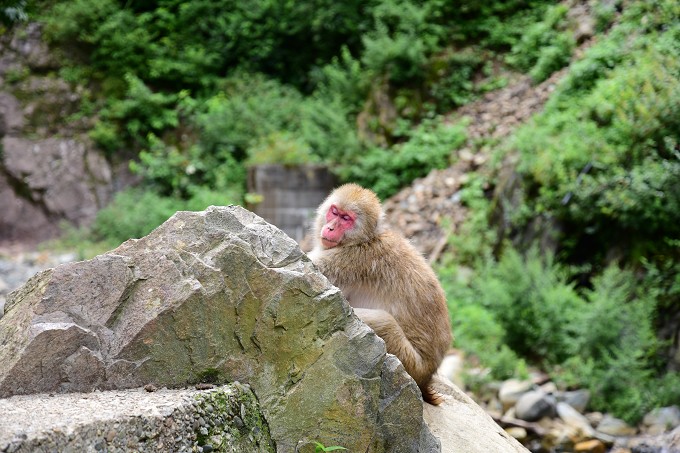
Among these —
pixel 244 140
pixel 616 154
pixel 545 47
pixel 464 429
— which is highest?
pixel 545 47

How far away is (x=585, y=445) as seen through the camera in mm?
5965

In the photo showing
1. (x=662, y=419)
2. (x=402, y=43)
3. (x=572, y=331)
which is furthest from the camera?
(x=402, y=43)

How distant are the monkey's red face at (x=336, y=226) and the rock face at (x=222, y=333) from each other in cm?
62

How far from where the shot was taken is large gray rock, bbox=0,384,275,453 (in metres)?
2.04

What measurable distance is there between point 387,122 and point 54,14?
7559 mm

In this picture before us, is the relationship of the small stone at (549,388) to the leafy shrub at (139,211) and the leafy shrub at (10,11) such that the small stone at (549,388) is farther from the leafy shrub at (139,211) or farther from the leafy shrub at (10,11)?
the leafy shrub at (10,11)

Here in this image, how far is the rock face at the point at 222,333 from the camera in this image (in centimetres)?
254

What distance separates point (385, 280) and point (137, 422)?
1516 mm

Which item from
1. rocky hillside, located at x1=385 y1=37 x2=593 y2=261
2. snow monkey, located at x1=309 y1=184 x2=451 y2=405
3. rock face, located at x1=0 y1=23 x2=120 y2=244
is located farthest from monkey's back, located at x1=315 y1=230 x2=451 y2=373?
rock face, located at x1=0 y1=23 x2=120 y2=244

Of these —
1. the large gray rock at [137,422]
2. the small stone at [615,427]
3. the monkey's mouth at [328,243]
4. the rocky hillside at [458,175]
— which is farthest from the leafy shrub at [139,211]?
the large gray rock at [137,422]

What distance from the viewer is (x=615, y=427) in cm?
625

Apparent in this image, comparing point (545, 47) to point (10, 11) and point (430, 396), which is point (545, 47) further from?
point (430, 396)

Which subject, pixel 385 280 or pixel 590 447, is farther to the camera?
pixel 590 447

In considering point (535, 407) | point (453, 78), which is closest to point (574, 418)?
point (535, 407)
